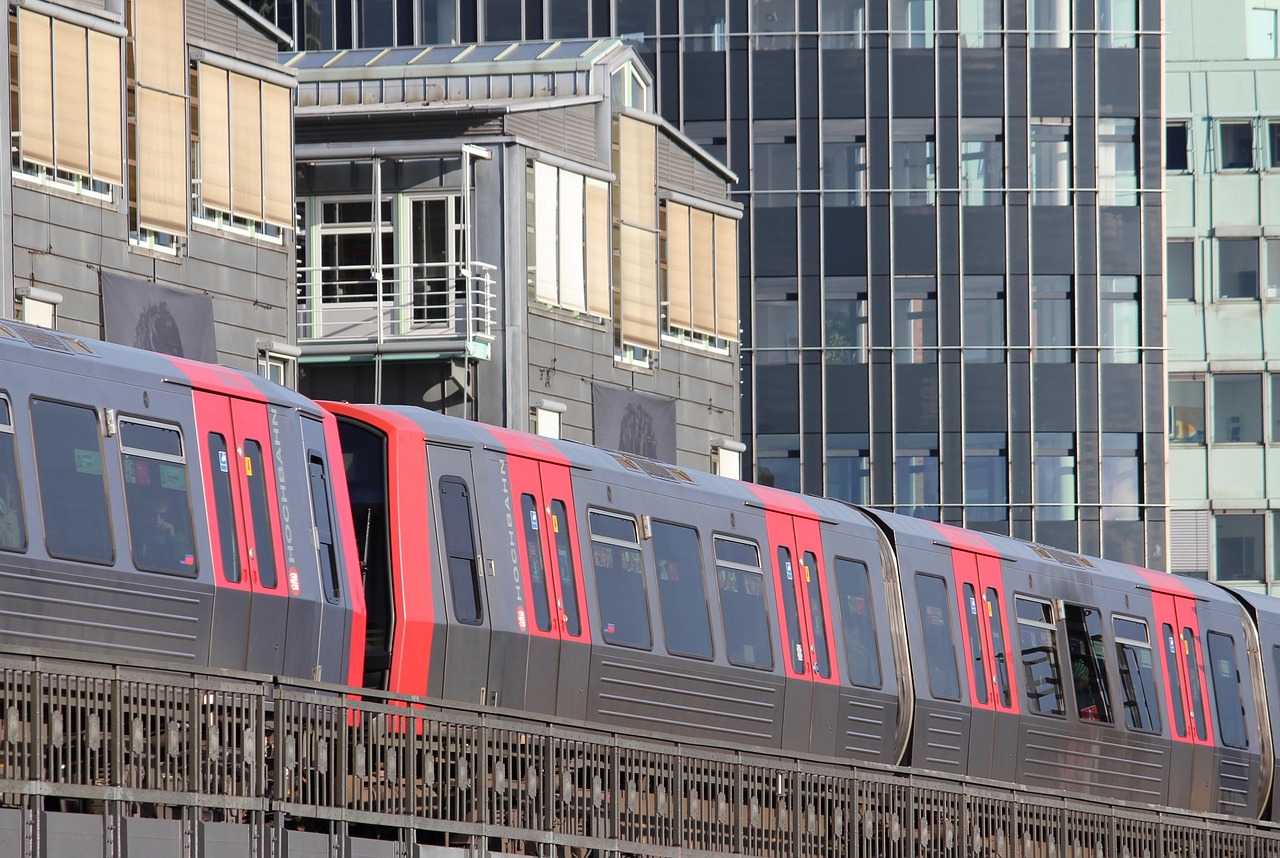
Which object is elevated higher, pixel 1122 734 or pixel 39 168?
pixel 39 168

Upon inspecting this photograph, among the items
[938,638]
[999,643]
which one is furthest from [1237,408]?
[938,638]

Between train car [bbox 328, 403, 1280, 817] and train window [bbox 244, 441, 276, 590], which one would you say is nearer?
train window [bbox 244, 441, 276, 590]

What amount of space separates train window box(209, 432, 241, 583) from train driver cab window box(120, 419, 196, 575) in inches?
11.5

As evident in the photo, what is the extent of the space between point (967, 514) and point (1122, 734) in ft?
86.9

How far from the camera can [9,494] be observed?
54.2ft

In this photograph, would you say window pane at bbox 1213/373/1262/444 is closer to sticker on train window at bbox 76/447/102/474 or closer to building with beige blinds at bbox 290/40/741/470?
building with beige blinds at bbox 290/40/741/470

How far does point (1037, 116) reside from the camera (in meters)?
55.7

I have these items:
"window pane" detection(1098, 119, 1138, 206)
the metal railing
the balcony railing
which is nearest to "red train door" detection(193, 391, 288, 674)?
the metal railing

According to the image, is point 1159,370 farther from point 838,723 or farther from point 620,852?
point 620,852

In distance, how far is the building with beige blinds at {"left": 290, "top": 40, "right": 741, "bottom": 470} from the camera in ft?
120

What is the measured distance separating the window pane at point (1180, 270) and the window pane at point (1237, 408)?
2.13 m

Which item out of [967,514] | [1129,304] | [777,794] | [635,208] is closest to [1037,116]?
[1129,304]

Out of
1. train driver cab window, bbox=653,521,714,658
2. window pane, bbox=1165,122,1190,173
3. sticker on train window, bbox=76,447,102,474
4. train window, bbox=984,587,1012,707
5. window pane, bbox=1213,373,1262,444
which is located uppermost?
window pane, bbox=1165,122,1190,173

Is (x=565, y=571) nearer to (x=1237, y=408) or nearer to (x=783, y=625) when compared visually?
(x=783, y=625)
